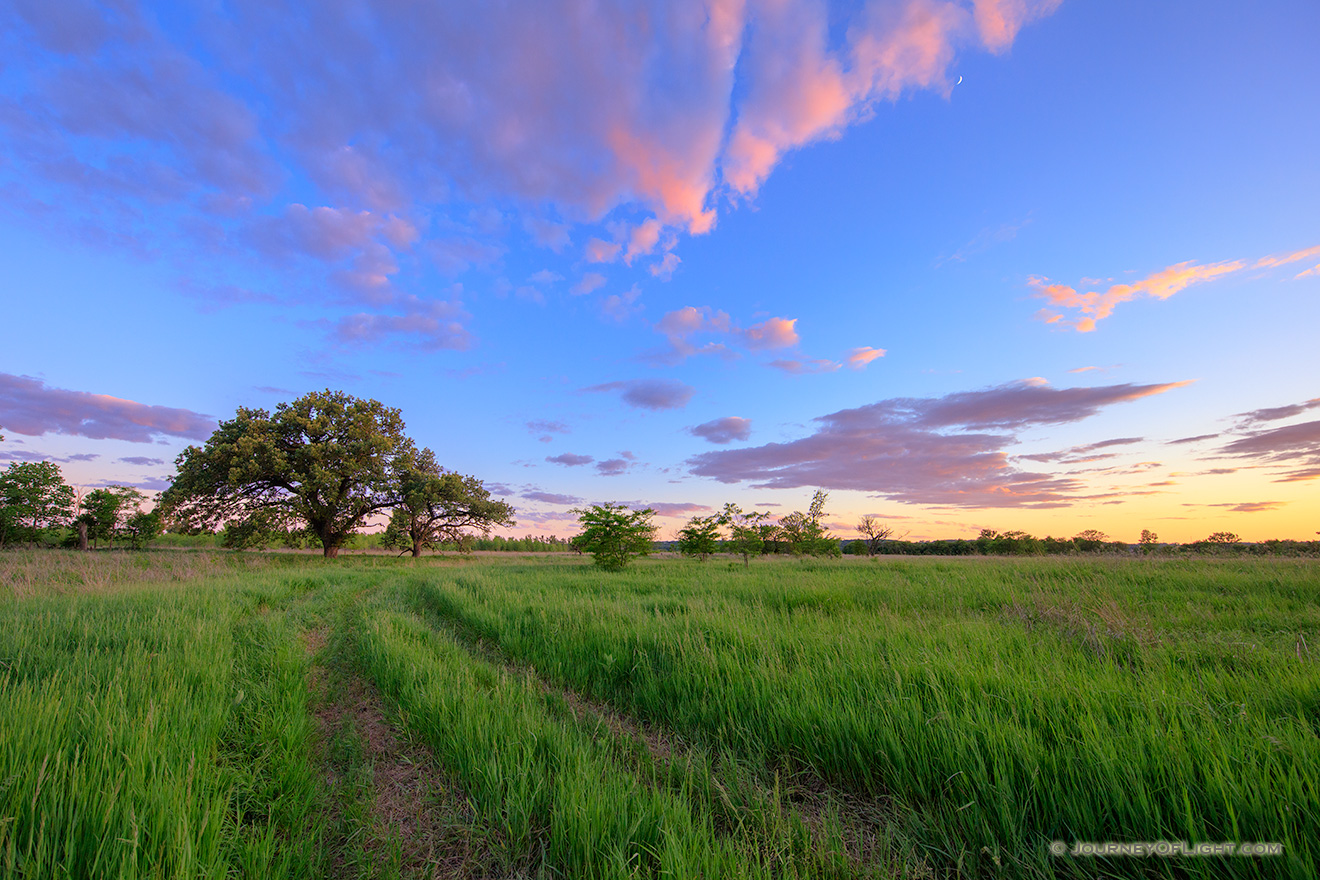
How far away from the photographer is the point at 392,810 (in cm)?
303

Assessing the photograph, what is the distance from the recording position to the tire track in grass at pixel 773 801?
239 cm

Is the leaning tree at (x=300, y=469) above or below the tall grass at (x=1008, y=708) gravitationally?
above

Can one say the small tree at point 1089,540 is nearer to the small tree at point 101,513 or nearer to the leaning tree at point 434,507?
the leaning tree at point 434,507

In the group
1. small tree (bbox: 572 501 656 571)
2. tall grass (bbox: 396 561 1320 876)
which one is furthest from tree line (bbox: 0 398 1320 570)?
tall grass (bbox: 396 561 1320 876)

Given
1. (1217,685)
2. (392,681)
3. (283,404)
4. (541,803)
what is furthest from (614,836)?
(283,404)

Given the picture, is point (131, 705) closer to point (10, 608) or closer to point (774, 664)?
point (774, 664)

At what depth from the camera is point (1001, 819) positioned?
2.40 m

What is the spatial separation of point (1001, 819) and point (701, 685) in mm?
2480

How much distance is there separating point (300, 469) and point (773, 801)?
35131 millimetres

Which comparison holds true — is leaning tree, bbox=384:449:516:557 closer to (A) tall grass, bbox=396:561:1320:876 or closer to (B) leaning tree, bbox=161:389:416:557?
(B) leaning tree, bbox=161:389:416:557

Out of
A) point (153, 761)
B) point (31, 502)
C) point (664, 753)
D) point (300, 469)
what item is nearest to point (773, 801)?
point (664, 753)

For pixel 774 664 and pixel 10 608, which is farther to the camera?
pixel 10 608

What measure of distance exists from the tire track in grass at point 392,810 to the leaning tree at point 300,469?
95.5ft

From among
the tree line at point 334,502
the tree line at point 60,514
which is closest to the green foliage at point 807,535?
the tree line at point 334,502
